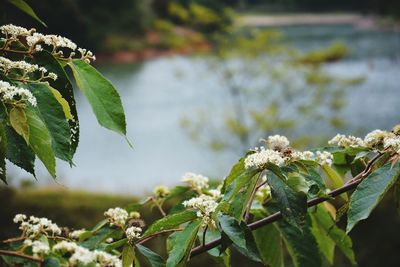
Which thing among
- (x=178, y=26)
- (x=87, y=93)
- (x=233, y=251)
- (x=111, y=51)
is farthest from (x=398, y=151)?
(x=111, y=51)

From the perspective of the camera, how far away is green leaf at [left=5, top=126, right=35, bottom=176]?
538 millimetres

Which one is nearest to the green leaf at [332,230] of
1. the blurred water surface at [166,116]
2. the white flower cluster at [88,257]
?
the white flower cluster at [88,257]

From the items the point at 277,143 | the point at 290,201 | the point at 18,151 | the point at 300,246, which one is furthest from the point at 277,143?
the point at 18,151

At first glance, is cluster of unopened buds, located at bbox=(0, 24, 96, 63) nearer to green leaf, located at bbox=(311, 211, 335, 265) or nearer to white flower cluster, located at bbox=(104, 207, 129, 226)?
white flower cluster, located at bbox=(104, 207, 129, 226)

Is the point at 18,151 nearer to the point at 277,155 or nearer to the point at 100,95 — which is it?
the point at 100,95

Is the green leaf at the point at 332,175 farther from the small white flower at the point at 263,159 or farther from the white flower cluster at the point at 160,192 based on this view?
the white flower cluster at the point at 160,192

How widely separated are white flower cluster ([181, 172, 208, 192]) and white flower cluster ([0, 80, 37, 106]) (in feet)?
1.23

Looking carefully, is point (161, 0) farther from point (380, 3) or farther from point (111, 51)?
point (380, 3)

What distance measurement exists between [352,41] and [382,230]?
736 inches

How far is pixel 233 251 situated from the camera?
385 centimetres

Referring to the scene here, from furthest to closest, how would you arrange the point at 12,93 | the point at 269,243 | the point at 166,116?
the point at 166,116, the point at 269,243, the point at 12,93

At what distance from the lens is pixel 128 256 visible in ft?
2.05

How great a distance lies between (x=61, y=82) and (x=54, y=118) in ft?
0.16

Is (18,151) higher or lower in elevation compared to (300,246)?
higher
